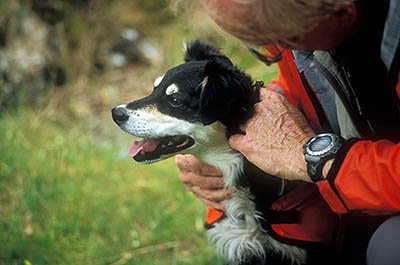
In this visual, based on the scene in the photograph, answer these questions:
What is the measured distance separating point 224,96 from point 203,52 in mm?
312

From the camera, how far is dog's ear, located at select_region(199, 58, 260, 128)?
5.48 feet

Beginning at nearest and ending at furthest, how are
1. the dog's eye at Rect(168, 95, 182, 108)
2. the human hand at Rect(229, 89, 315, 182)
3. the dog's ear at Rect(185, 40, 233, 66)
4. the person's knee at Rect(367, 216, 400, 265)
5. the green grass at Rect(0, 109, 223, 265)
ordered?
the person's knee at Rect(367, 216, 400, 265) → the human hand at Rect(229, 89, 315, 182) → the dog's eye at Rect(168, 95, 182, 108) → the dog's ear at Rect(185, 40, 233, 66) → the green grass at Rect(0, 109, 223, 265)

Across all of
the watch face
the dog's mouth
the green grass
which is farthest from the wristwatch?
the green grass

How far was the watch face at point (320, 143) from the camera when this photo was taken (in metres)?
1.44

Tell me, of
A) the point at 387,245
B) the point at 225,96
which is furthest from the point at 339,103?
the point at 387,245

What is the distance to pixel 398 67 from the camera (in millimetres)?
1314

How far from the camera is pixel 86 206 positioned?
2.74 meters

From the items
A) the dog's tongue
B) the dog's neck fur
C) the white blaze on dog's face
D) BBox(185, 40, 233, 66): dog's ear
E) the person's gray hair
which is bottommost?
the dog's neck fur

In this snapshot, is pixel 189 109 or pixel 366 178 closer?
pixel 366 178

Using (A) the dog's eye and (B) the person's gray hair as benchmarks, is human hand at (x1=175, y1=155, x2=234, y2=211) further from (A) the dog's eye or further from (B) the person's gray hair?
(B) the person's gray hair

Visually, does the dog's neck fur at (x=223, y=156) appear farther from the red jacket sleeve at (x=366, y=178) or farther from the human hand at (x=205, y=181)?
the red jacket sleeve at (x=366, y=178)

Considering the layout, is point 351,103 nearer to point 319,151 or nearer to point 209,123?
point 319,151

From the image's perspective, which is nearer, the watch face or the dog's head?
the watch face

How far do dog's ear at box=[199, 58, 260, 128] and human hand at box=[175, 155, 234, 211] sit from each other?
0.26 m
